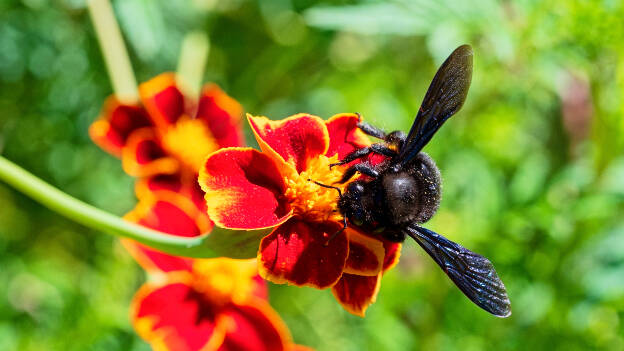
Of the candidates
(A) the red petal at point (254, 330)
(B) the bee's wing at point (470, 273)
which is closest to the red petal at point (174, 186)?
(A) the red petal at point (254, 330)

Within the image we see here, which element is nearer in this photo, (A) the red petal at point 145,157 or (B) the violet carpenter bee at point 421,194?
(B) the violet carpenter bee at point 421,194

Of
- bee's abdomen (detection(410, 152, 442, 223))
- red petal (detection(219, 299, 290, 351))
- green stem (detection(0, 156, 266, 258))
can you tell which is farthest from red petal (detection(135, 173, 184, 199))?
bee's abdomen (detection(410, 152, 442, 223))

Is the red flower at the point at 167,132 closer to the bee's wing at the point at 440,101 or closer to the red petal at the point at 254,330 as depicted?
the red petal at the point at 254,330

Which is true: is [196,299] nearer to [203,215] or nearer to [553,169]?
[203,215]

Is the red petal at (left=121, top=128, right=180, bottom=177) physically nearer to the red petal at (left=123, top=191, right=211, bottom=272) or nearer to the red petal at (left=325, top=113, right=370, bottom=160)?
the red petal at (left=123, top=191, right=211, bottom=272)

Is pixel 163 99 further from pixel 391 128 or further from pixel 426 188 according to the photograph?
pixel 426 188

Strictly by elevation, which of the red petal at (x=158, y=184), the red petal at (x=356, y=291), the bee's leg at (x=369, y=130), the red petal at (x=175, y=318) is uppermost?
the bee's leg at (x=369, y=130)

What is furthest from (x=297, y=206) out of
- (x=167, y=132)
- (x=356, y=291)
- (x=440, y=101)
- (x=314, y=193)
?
(x=167, y=132)

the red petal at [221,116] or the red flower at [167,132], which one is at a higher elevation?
the red petal at [221,116]

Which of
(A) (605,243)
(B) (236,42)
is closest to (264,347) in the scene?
(A) (605,243)
